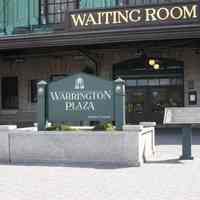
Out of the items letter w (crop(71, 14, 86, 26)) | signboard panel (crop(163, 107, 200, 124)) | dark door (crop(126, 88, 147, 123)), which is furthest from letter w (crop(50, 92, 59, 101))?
dark door (crop(126, 88, 147, 123))

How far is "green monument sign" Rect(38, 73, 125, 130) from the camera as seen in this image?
13.0 meters

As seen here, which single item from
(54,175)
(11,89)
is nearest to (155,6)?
(11,89)

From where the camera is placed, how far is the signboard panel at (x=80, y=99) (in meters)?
13.1

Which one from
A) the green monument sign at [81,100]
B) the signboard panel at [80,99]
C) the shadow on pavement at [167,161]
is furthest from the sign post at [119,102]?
the shadow on pavement at [167,161]

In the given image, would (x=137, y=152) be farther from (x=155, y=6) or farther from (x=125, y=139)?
(x=155, y=6)

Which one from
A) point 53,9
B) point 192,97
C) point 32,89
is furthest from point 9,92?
point 192,97

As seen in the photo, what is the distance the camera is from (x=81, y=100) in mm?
13227

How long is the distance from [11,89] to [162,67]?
8.47 meters

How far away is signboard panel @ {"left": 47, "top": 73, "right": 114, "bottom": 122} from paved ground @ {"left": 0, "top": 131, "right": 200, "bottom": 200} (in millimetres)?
1552

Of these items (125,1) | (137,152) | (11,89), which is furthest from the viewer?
(11,89)

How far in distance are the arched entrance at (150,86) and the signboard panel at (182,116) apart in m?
12.8

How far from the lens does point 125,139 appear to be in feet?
40.3

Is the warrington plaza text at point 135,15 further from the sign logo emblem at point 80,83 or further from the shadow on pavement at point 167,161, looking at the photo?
the shadow on pavement at point 167,161

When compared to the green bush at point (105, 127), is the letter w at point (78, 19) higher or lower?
higher
